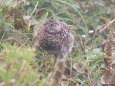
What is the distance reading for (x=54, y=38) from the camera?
2.36 m

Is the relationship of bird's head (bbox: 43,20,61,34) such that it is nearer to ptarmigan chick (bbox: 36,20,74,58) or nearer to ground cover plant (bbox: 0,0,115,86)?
ptarmigan chick (bbox: 36,20,74,58)

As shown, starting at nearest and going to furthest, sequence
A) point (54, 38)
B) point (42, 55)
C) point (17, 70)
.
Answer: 1. point (17, 70)
2. point (54, 38)
3. point (42, 55)

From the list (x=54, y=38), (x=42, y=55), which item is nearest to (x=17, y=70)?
(x=54, y=38)

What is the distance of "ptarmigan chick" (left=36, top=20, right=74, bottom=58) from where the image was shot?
236 cm

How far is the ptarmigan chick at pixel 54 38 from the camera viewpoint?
2.36m

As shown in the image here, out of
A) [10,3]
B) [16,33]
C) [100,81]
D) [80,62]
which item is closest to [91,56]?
[80,62]

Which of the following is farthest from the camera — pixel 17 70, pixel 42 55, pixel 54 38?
pixel 42 55

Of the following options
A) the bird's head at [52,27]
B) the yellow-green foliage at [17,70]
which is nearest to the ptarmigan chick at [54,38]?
the bird's head at [52,27]

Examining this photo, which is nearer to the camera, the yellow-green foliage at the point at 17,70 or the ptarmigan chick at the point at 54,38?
the yellow-green foliage at the point at 17,70

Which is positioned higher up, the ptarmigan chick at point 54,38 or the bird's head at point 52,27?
the bird's head at point 52,27

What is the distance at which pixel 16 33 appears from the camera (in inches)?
108

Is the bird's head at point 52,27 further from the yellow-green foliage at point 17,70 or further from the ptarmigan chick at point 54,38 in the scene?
the yellow-green foliage at point 17,70

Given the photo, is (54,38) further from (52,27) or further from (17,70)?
(17,70)

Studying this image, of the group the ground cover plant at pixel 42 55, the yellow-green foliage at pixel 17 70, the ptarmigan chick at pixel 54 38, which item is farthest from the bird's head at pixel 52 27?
the yellow-green foliage at pixel 17 70
